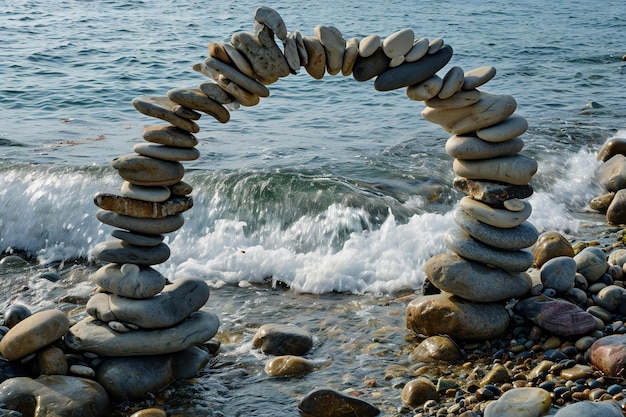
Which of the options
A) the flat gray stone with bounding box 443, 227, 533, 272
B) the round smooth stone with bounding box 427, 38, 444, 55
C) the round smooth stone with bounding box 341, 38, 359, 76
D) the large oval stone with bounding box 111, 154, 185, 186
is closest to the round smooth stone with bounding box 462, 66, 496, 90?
the round smooth stone with bounding box 427, 38, 444, 55

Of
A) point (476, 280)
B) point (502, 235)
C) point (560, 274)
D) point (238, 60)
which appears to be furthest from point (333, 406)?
point (238, 60)

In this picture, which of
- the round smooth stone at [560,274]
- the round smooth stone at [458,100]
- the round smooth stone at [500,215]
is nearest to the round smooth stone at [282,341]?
the round smooth stone at [500,215]

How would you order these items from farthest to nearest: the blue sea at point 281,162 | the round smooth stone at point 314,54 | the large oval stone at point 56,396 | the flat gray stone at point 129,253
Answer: the blue sea at point 281,162 < the flat gray stone at point 129,253 < the round smooth stone at point 314,54 < the large oval stone at point 56,396

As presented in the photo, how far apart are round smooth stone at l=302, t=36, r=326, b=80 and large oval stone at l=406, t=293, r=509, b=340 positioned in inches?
85.9

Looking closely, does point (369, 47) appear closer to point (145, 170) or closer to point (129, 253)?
point (145, 170)

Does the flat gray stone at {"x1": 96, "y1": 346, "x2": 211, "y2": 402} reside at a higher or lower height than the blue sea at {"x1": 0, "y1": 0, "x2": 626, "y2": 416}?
higher

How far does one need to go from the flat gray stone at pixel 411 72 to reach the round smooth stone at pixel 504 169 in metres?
0.87

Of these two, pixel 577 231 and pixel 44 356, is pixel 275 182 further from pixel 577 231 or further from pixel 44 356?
pixel 44 356

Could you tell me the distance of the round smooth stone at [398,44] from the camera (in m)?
6.53

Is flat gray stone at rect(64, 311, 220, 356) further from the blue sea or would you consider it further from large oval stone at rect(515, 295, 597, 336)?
large oval stone at rect(515, 295, 597, 336)

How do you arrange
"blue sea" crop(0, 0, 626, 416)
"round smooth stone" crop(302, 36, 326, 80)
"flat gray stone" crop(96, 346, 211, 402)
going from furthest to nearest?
"blue sea" crop(0, 0, 626, 416) < "round smooth stone" crop(302, 36, 326, 80) < "flat gray stone" crop(96, 346, 211, 402)

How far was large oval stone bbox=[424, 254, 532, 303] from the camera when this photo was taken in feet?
22.6

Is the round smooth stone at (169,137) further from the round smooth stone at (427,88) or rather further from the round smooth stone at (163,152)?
the round smooth stone at (427,88)

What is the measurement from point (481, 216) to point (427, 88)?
118 cm
